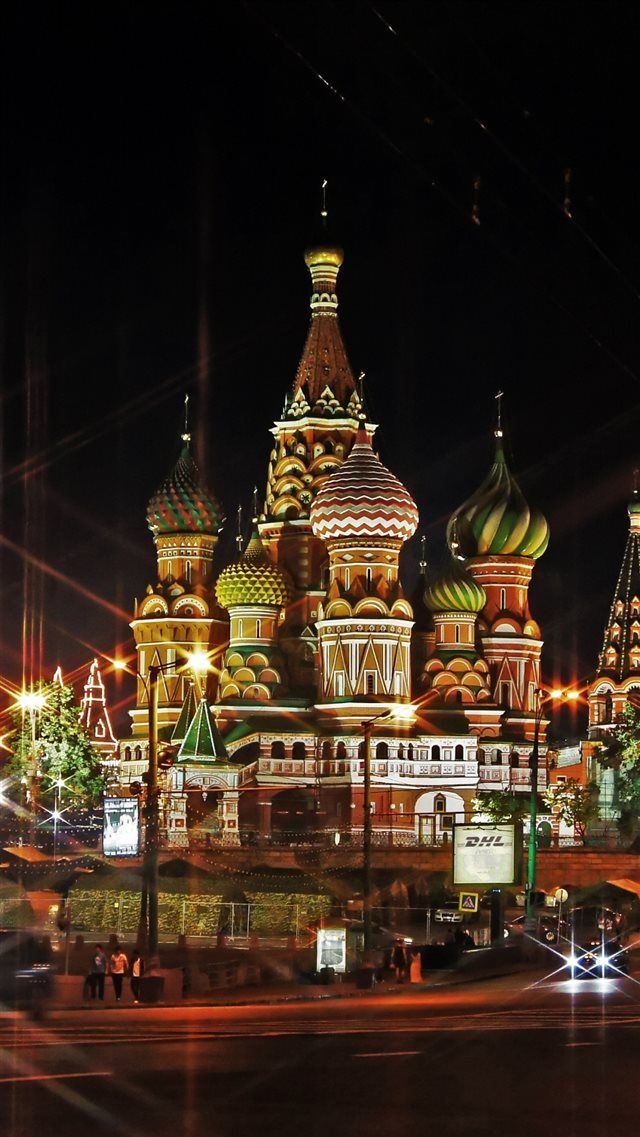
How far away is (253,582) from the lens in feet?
335

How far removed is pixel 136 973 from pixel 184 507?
6527 cm

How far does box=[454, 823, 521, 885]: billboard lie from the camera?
5172cm

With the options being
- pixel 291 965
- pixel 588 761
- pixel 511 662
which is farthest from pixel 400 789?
pixel 291 965

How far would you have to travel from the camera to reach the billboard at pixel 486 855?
51719 millimetres

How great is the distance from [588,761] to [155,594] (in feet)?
91.3

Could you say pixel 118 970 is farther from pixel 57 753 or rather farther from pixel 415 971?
pixel 57 753

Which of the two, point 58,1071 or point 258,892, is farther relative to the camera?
point 258,892

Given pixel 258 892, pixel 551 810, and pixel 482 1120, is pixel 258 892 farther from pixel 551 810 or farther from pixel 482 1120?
pixel 482 1120

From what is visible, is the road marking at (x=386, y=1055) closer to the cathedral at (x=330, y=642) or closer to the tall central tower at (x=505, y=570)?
the cathedral at (x=330, y=642)

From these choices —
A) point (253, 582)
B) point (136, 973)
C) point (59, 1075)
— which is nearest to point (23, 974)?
point (136, 973)

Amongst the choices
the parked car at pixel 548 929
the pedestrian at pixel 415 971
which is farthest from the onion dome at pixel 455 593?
the pedestrian at pixel 415 971

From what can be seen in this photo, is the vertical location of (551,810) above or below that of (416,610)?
below

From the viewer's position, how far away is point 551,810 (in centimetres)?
9950

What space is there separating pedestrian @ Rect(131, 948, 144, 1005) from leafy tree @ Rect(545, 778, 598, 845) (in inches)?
2174
